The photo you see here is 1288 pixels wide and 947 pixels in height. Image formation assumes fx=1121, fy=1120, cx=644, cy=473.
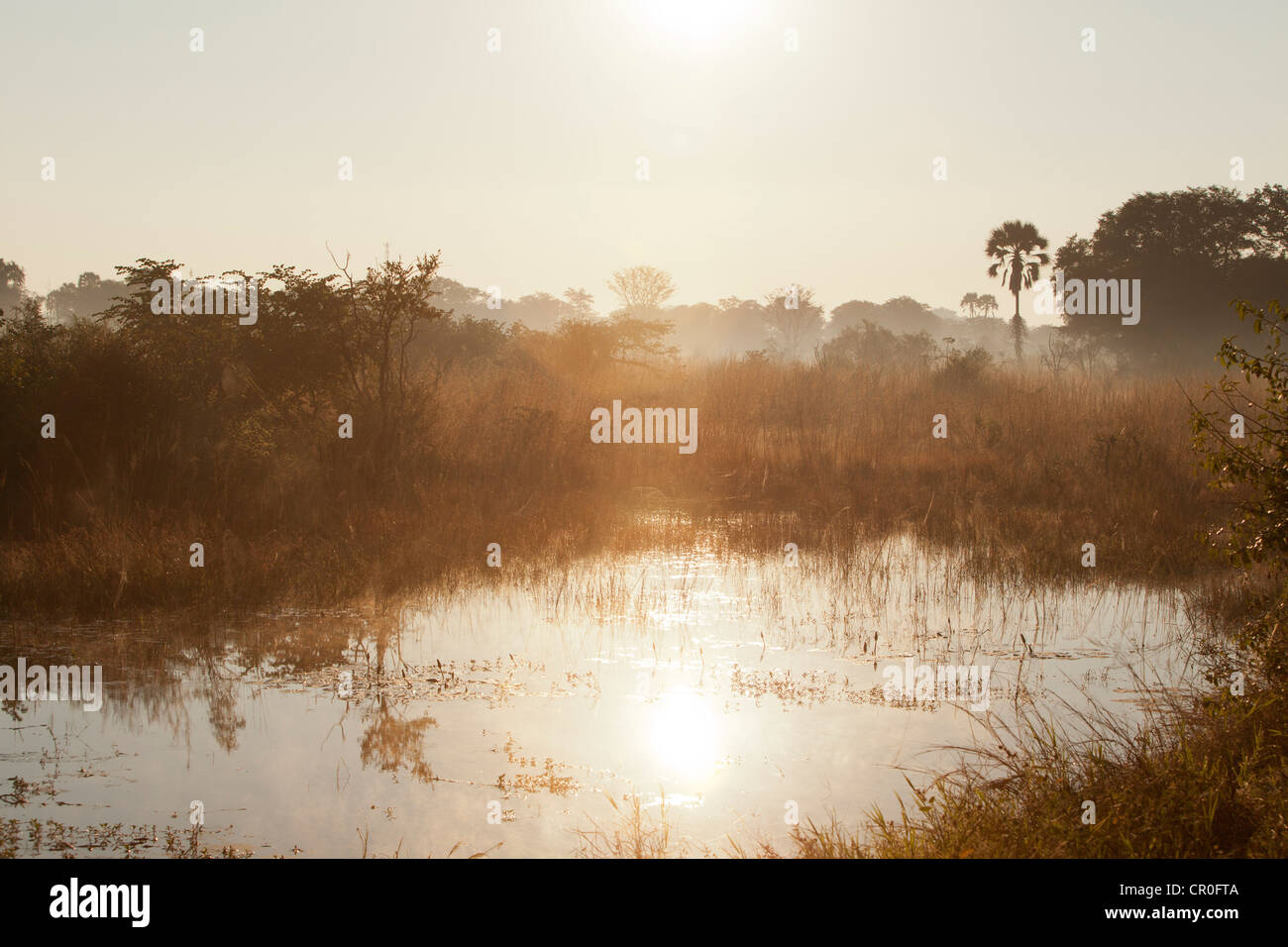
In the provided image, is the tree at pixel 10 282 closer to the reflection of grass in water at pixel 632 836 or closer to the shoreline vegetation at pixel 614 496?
the shoreline vegetation at pixel 614 496

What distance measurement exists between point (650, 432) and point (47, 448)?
8.76 m

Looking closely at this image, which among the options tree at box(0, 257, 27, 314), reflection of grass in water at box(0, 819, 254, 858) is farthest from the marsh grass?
tree at box(0, 257, 27, 314)

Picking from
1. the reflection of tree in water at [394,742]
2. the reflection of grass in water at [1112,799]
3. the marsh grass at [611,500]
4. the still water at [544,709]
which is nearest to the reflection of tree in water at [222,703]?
the still water at [544,709]

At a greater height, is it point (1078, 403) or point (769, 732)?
point (1078, 403)

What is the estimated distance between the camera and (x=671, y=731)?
617 cm

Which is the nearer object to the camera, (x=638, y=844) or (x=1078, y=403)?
(x=638, y=844)

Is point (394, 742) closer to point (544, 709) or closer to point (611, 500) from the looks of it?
point (544, 709)

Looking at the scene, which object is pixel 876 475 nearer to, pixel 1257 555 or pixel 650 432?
pixel 650 432

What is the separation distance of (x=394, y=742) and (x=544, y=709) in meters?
0.95

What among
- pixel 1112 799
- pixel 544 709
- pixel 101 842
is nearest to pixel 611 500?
pixel 544 709

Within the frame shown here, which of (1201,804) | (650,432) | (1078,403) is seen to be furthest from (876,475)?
(1201,804)

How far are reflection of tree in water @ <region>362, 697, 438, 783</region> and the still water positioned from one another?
0.02m

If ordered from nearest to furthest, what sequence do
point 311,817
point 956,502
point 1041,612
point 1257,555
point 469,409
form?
point 311,817
point 1257,555
point 1041,612
point 956,502
point 469,409

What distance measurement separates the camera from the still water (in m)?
4.96
